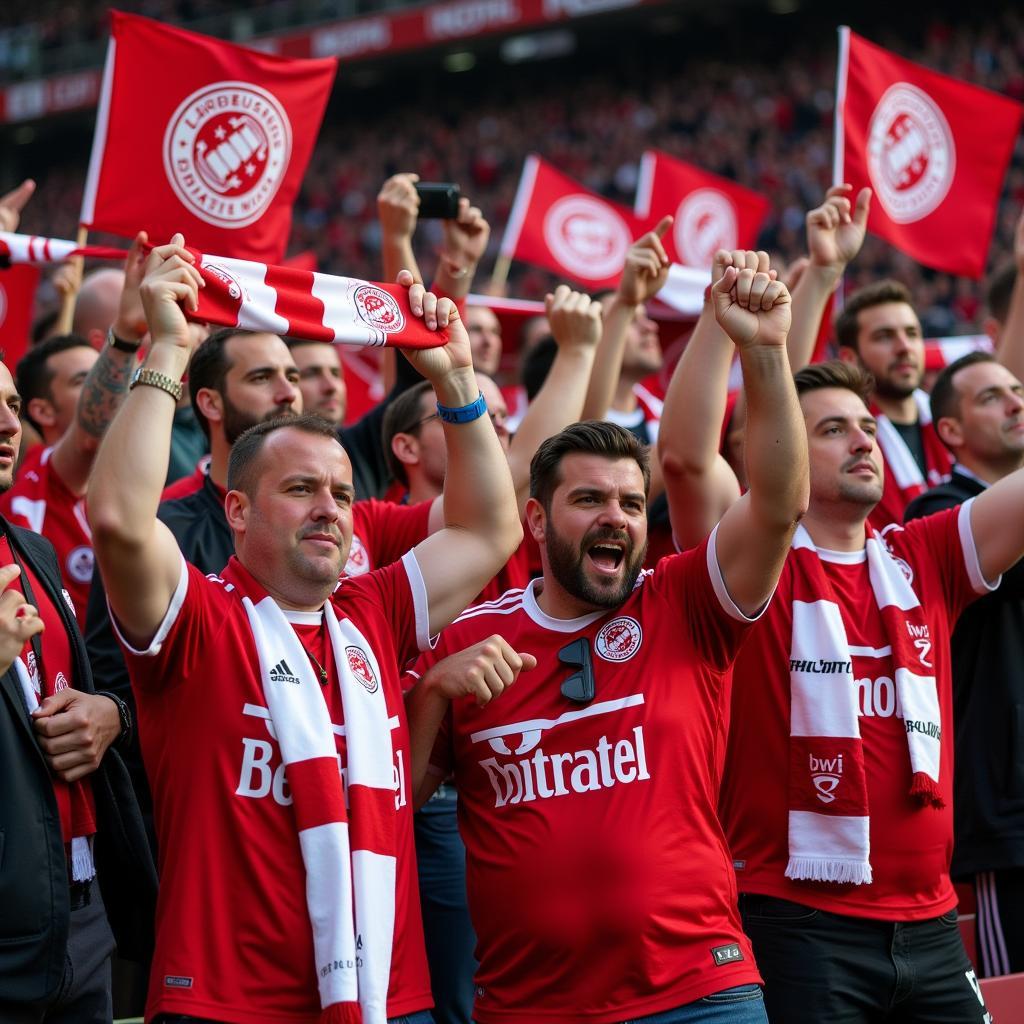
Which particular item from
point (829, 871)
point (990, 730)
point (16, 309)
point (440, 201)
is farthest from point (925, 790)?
point (16, 309)

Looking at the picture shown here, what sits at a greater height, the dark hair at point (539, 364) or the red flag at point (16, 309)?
the red flag at point (16, 309)

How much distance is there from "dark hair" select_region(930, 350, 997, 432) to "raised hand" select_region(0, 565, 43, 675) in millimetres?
3016

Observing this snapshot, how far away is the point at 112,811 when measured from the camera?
10.5 feet

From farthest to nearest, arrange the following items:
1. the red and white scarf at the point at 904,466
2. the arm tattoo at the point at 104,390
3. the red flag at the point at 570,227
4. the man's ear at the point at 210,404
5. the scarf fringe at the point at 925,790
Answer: the red flag at the point at 570,227
the red and white scarf at the point at 904,466
the man's ear at the point at 210,404
the arm tattoo at the point at 104,390
the scarf fringe at the point at 925,790

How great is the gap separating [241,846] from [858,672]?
1.66m

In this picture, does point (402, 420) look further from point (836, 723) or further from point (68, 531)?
point (836, 723)

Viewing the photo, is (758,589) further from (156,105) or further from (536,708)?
(156,105)

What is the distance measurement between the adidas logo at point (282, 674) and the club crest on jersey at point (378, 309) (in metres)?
0.84

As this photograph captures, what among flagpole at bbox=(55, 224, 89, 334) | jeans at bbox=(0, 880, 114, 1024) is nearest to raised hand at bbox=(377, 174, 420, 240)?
flagpole at bbox=(55, 224, 89, 334)

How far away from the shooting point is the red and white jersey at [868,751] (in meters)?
3.56

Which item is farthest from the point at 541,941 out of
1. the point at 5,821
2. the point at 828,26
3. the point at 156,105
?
the point at 828,26

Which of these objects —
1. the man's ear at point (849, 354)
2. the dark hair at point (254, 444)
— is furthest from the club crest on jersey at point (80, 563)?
the man's ear at point (849, 354)

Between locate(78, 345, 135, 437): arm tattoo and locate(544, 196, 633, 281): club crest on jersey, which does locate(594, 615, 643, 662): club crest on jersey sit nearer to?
locate(78, 345, 135, 437): arm tattoo

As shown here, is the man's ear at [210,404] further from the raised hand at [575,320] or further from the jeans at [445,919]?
the jeans at [445,919]
